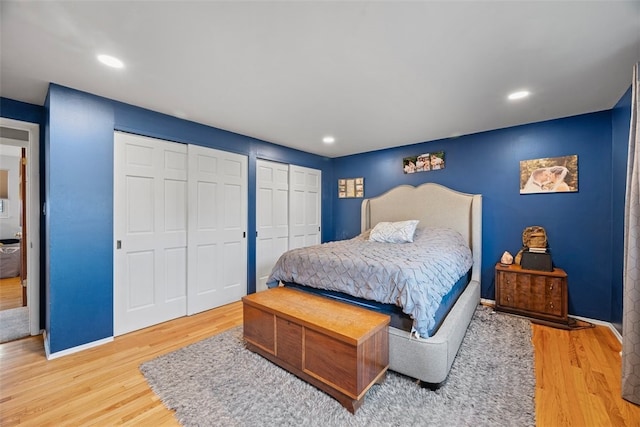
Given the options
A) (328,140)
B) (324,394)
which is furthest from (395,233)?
(324,394)

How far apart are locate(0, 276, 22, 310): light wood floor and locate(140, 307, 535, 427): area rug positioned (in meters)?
2.97

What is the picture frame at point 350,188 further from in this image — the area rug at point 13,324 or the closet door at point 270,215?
the area rug at point 13,324

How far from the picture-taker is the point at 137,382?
194 centimetres

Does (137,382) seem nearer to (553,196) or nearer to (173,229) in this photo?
(173,229)

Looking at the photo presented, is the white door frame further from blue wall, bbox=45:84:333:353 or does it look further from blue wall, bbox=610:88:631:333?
blue wall, bbox=610:88:631:333

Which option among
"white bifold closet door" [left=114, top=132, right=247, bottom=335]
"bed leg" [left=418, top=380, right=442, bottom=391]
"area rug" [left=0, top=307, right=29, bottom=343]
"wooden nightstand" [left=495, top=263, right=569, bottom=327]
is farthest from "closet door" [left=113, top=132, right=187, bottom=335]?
"wooden nightstand" [left=495, top=263, right=569, bottom=327]

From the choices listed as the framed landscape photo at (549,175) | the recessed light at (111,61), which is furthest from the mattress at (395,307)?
the recessed light at (111,61)

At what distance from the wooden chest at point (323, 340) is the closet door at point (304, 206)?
224 cm

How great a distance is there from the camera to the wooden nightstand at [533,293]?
9.15 ft

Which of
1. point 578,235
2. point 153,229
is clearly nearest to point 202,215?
point 153,229

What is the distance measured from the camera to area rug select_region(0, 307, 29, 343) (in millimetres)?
2648

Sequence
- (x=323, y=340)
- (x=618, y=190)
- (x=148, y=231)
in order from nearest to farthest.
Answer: (x=323, y=340) → (x=618, y=190) → (x=148, y=231)

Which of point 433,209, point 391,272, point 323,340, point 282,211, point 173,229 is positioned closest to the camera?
point 323,340

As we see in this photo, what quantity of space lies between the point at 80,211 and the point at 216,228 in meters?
1.34
